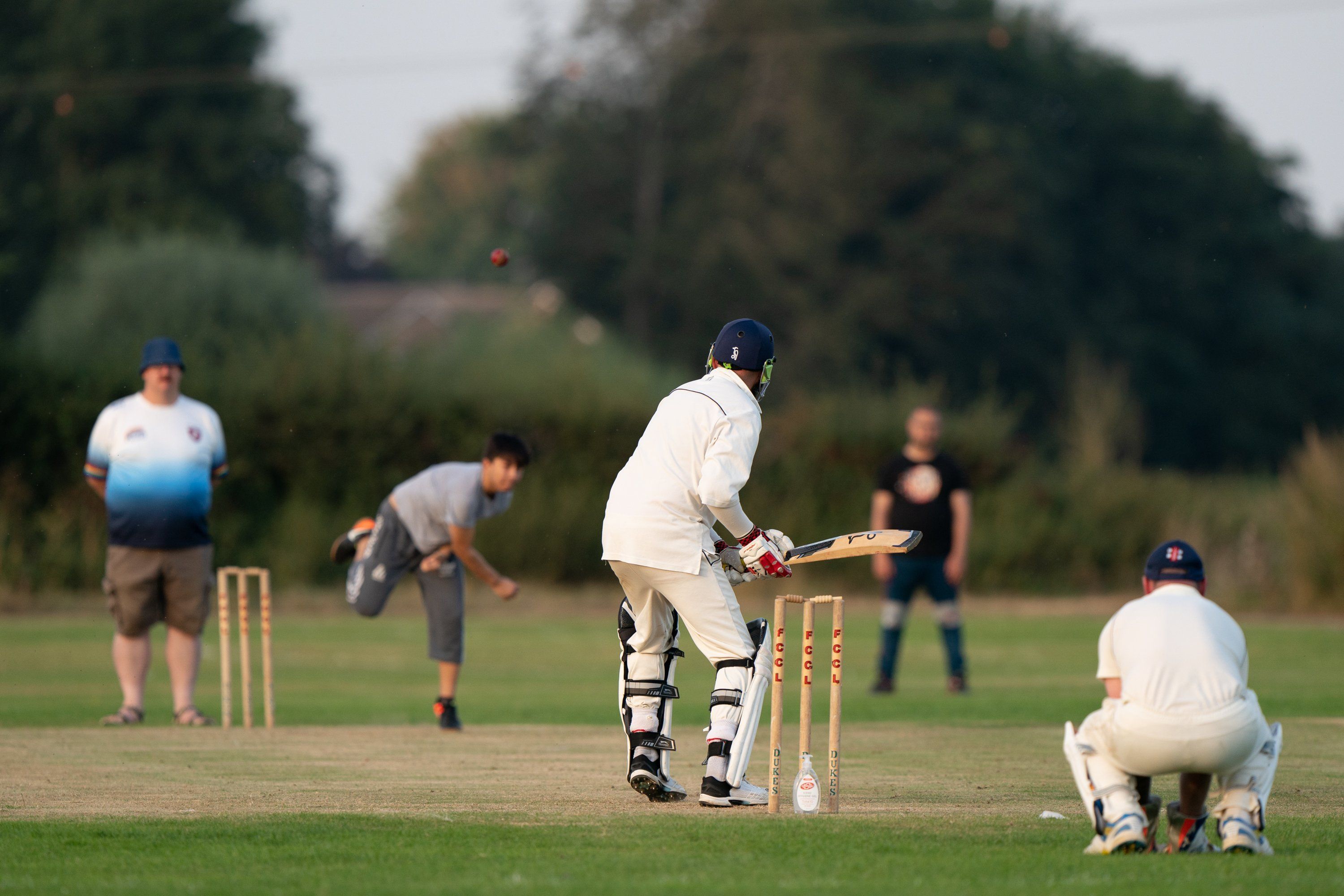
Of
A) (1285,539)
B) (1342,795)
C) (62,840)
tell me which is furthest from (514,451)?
(1285,539)

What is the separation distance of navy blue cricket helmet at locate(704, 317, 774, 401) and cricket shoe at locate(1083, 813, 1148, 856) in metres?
2.24

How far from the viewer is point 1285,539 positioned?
20.5 m

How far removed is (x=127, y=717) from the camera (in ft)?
32.2

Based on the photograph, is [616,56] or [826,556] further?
[616,56]

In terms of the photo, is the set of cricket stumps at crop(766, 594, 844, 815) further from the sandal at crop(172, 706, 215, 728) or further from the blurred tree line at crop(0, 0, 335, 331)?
the blurred tree line at crop(0, 0, 335, 331)

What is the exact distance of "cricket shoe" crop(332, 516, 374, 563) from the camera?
413 inches

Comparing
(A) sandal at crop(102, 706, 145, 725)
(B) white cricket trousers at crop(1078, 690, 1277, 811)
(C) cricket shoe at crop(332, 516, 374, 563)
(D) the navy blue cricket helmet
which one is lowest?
(A) sandal at crop(102, 706, 145, 725)

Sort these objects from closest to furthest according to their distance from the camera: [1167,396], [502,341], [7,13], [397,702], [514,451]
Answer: [514,451] < [397,702] < [502,341] < [7,13] < [1167,396]

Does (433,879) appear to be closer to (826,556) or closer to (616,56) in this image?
(826,556)

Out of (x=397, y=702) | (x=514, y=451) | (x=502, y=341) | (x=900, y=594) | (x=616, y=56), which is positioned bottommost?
(x=397, y=702)

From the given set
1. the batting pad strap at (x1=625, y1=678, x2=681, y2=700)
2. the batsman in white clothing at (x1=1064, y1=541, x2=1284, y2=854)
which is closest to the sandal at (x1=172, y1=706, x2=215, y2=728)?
the batting pad strap at (x1=625, y1=678, x2=681, y2=700)

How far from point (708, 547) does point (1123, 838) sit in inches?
79.7

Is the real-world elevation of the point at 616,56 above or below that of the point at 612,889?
above

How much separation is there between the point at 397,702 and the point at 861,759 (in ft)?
16.5
